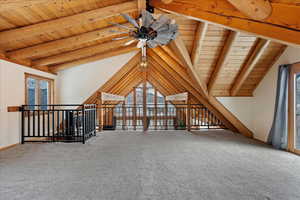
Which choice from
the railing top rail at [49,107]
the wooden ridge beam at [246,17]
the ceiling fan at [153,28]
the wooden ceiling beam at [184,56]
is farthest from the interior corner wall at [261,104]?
the railing top rail at [49,107]

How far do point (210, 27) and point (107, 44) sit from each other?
2805 millimetres

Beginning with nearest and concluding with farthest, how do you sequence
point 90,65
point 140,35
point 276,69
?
1. point 140,35
2. point 276,69
3. point 90,65

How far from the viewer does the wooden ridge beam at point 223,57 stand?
3.32 meters

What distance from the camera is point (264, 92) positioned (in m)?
4.43

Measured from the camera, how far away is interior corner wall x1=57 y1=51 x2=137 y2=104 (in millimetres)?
5770

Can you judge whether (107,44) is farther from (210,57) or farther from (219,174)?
(219,174)

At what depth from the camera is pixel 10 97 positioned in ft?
13.0

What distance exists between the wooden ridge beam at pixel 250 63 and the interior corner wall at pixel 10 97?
5.58 metres

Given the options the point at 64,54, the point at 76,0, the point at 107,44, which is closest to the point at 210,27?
the point at 76,0

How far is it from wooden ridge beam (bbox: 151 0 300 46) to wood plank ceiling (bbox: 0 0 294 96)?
150mm

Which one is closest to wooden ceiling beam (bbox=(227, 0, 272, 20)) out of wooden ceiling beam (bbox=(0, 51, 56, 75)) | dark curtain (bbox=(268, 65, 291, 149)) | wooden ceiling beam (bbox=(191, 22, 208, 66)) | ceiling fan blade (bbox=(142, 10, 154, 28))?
ceiling fan blade (bbox=(142, 10, 154, 28))

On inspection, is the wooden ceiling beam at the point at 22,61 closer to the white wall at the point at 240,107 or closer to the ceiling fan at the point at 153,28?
the ceiling fan at the point at 153,28

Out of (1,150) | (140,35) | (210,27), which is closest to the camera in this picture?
(140,35)

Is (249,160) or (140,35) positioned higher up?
(140,35)
